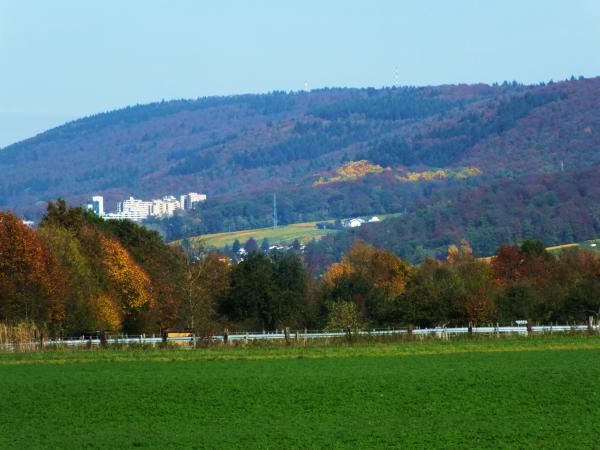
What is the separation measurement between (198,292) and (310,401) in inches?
1680

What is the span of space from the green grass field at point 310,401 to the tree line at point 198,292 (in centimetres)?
1879

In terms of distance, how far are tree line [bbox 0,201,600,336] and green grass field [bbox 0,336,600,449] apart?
18786 mm

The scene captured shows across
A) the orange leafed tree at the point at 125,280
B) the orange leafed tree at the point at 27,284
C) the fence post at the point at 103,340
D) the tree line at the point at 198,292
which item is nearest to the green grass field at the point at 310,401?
the fence post at the point at 103,340

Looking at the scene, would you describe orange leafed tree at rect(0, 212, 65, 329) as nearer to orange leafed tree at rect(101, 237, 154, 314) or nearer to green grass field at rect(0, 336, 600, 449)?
orange leafed tree at rect(101, 237, 154, 314)

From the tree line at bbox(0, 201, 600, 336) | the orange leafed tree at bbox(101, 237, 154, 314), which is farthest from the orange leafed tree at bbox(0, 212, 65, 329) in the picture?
the orange leafed tree at bbox(101, 237, 154, 314)

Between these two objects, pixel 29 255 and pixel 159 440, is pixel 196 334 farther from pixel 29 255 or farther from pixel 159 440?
pixel 159 440

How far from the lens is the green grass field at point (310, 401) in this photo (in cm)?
2536

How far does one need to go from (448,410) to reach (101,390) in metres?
10.6

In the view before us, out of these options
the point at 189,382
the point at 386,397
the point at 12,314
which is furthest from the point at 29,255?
the point at 386,397

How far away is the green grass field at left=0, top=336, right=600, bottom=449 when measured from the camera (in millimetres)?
25358

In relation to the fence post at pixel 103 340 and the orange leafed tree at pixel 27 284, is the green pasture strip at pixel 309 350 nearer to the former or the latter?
the fence post at pixel 103 340

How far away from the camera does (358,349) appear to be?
164 feet

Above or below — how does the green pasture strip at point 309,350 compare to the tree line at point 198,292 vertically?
below

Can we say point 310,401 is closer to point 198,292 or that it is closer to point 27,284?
point 27,284
